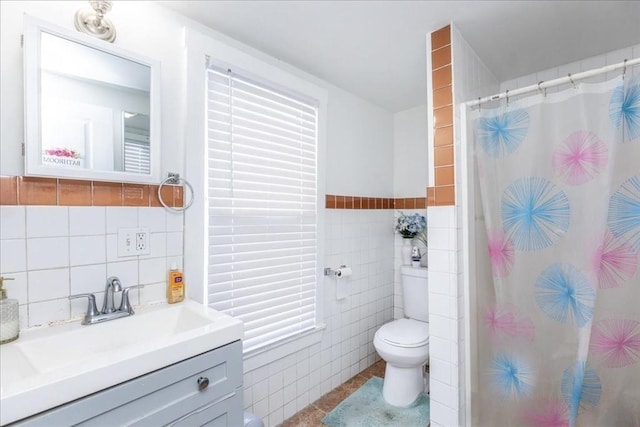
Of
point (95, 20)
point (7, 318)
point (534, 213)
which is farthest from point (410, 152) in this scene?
point (7, 318)

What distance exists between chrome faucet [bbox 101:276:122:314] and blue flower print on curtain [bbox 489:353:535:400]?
1.80 metres

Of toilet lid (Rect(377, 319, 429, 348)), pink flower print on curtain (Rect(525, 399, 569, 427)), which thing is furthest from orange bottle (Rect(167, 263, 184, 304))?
pink flower print on curtain (Rect(525, 399, 569, 427))

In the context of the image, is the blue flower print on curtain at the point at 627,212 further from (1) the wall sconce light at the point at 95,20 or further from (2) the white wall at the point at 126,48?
(1) the wall sconce light at the point at 95,20

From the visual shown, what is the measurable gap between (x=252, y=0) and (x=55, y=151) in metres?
1.04

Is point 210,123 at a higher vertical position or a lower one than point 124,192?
higher

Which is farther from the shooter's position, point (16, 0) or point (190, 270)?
point (190, 270)

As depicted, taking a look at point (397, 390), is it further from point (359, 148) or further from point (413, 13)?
point (413, 13)

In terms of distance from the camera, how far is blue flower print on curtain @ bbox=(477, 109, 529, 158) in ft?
4.82

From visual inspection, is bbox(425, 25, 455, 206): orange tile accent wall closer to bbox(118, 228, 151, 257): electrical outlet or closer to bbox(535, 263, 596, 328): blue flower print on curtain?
bbox(535, 263, 596, 328): blue flower print on curtain

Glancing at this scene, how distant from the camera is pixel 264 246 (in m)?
1.82

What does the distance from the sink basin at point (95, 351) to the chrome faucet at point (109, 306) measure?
27 millimetres

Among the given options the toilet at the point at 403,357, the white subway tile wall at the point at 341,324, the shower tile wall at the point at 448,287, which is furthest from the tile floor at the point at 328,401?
the shower tile wall at the point at 448,287

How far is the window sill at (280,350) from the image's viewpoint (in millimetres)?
1699

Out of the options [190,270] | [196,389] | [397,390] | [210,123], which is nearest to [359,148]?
[210,123]
